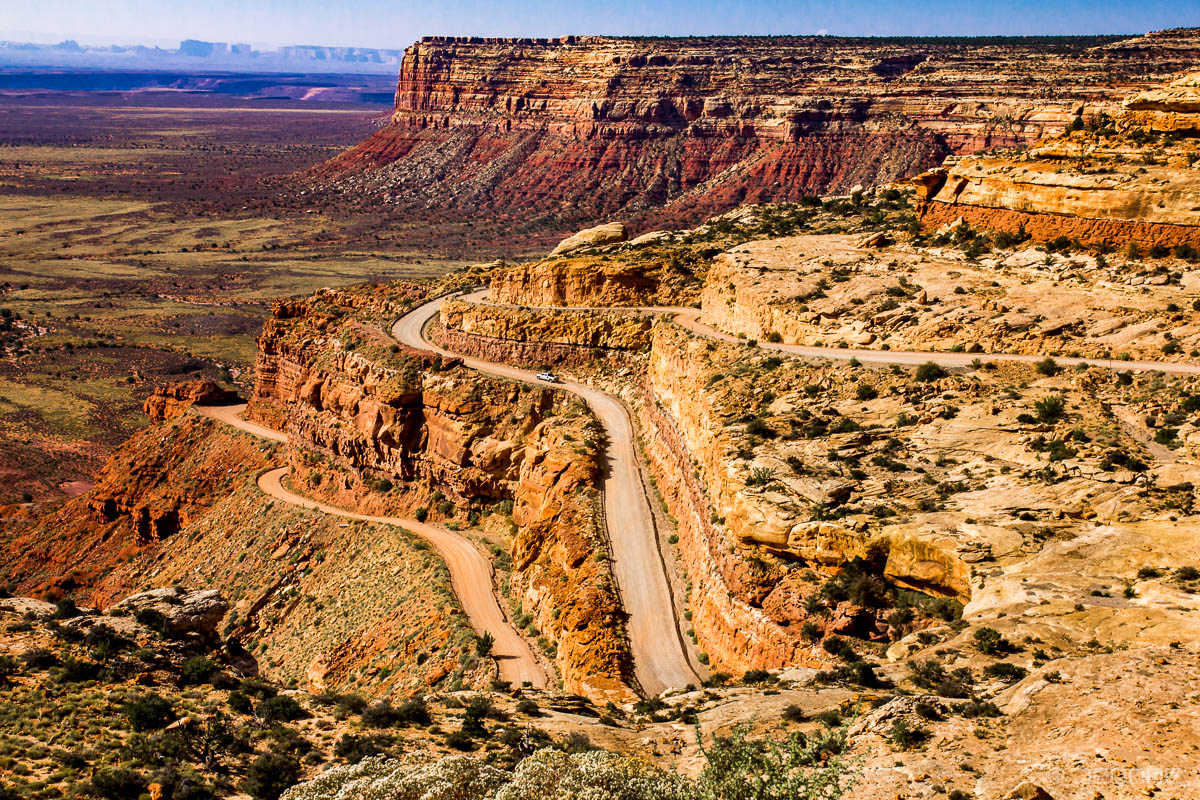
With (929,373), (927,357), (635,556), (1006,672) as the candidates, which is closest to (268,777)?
(1006,672)

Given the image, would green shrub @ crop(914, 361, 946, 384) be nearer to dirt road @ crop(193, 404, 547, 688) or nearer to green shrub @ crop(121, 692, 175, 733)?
dirt road @ crop(193, 404, 547, 688)

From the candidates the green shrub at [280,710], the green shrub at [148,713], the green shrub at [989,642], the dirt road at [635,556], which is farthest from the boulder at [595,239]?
the green shrub at [989,642]

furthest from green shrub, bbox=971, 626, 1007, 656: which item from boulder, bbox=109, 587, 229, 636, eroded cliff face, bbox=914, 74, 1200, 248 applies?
boulder, bbox=109, 587, 229, 636

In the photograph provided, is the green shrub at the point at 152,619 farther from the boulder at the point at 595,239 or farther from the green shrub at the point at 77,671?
the boulder at the point at 595,239

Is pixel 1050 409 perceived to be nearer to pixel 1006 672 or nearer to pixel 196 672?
pixel 1006 672

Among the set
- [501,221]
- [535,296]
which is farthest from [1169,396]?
[501,221]
